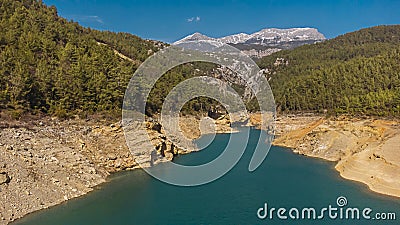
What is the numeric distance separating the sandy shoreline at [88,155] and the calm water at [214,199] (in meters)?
1.39

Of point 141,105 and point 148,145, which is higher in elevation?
point 141,105

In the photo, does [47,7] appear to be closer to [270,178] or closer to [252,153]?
[252,153]

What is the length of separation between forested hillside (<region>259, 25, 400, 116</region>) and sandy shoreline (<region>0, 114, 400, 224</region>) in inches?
328

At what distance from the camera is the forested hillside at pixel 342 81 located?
185 ft

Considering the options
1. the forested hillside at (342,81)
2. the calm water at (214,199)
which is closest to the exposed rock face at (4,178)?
the calm water at (214,199)

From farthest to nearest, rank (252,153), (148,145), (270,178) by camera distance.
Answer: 1. (252,153)
2. (148,145)
3. (270,178)

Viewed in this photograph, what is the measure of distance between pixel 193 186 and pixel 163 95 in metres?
34.0

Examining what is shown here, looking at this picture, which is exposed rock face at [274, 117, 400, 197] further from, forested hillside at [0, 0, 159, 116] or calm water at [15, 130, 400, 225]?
forested hillside at [0, 0, 159, 116]

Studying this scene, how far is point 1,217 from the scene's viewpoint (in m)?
22.3

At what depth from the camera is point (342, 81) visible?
79.2 meters

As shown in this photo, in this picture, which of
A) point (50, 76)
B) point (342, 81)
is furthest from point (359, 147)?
point (342, 81)

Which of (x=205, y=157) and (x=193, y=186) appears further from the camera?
(x=205, y=157)

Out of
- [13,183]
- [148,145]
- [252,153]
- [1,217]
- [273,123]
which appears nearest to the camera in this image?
[1,217]

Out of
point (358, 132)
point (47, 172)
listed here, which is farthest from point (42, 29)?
point (358, 132)
